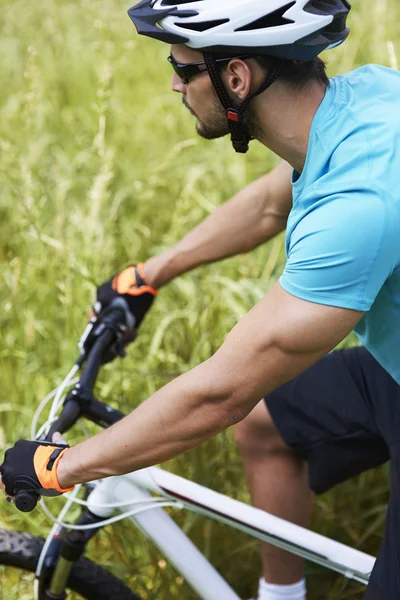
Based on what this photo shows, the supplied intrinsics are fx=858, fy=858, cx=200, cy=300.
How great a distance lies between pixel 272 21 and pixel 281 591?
162cm

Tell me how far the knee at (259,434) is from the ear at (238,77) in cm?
98

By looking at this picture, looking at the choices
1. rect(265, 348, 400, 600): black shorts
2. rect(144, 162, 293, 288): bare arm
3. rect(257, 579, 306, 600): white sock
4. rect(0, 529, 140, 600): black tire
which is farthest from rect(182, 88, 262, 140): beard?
rect(257, 579, 306, 600): white sock

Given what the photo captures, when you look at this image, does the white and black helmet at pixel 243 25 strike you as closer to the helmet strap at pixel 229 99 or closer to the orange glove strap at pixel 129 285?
the helmet strap at pixel 229 99

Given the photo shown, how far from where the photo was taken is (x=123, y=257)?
418cm

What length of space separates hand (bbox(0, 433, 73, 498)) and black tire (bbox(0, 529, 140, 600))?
1.54ft

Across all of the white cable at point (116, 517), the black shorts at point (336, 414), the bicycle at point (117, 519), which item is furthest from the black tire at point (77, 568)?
the black shorts at point (336, 414)

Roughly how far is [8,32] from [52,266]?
7.29 feet

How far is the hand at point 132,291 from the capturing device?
2469mm

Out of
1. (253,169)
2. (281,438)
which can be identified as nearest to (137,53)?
(253,169)

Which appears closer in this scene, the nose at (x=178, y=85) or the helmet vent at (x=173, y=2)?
the helmet vent at (x=173, y=2)

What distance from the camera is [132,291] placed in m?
2.47

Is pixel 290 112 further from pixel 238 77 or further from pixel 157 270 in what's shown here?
pixel 157 270

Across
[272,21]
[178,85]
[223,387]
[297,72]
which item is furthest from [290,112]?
[223,387]

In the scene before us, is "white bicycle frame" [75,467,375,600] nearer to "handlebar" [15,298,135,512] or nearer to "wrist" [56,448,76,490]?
"handlebar" [15,298,135,512]
